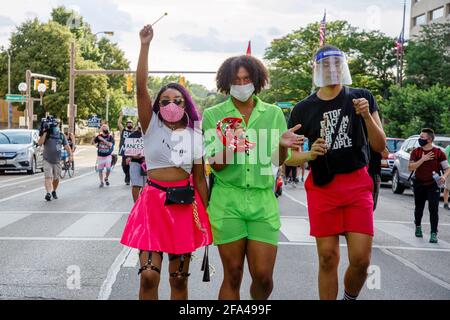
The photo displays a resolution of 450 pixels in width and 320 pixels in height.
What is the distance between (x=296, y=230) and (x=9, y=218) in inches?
195

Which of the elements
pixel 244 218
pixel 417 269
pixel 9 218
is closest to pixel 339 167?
pixel 244 218

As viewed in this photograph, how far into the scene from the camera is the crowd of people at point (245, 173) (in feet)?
14.4

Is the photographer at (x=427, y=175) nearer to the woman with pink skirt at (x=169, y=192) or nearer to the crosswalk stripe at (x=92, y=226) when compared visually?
the crosswalk stripe at (x=92, y=226)

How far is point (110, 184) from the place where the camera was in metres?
20.7

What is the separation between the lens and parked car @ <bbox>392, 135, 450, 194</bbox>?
20.3m

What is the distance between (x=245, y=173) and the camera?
4.41 meters

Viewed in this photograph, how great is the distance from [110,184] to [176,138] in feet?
54.1

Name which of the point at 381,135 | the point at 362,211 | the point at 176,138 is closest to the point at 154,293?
the point at 176,138

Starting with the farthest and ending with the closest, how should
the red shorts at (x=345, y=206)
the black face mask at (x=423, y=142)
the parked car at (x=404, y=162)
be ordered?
the parked car at (x=404, y=162)
the black face mask at (x=423, y=142)
the red shorts at (x=345, y=206)

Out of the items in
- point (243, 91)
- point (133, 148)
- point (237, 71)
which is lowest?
point (133, 148)

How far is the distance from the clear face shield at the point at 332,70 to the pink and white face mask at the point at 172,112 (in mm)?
993

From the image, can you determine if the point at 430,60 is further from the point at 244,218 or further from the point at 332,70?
the point at 244,218

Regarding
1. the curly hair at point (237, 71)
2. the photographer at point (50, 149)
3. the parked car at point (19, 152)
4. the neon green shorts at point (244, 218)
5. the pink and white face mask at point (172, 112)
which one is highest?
the curly hair at point (237, 71)

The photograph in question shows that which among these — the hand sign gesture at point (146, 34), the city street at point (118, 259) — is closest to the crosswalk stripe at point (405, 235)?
the city street at point (118, 259)
